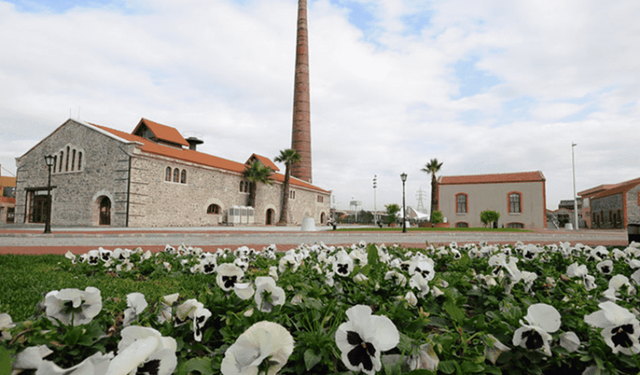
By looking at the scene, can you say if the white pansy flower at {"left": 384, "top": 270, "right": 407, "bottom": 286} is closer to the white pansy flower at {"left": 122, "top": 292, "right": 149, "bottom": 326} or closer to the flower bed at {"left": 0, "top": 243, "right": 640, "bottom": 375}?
the flower bed at {"left": 0, "top": 243, "right": 640, "bottom": 375}

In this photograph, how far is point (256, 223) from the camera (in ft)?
106

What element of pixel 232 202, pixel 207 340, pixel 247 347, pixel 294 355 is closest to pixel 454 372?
pixel 294 355

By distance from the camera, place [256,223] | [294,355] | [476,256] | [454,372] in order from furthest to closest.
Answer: [256,223] < [476,256] < [294,355] < [454,372]

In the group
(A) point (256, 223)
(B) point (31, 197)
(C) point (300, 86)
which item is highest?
(C) point (300, 86)

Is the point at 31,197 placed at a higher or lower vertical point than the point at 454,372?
higher

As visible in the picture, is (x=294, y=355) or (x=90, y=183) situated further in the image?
(x=90, y=183)

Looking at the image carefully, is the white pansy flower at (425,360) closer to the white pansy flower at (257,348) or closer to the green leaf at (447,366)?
the green leaf at (447,366)

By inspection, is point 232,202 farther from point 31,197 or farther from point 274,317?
point 274,317

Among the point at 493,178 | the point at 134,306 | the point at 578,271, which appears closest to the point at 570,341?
the point at 578,271

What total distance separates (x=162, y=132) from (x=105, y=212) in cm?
840

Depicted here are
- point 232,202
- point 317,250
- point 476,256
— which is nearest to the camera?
point 476,256

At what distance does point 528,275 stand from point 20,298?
4343 mm

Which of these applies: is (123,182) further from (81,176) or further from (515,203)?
(515,203)

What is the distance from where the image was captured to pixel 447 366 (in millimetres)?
1314
